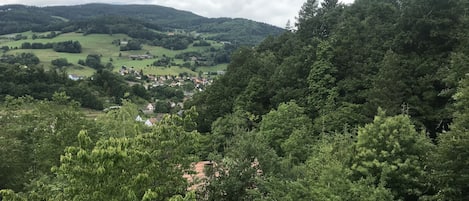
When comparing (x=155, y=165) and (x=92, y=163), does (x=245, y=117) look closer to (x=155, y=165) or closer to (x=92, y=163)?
(x=155, y=165)

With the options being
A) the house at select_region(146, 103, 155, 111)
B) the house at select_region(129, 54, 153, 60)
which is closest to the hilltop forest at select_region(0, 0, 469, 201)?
the house at select_region(146, 103, 155, 111)

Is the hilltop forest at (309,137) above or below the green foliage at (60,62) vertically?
above

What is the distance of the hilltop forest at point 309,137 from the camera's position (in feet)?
47.4

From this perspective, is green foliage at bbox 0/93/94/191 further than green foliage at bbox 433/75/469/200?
Yes

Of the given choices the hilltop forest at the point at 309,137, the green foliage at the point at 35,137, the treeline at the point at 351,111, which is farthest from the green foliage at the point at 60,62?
the green foliage at the point at 35,137

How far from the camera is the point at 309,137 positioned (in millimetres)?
34125

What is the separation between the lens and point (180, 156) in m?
16.3

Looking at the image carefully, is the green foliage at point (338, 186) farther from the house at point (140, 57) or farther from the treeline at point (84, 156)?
the house at point (140, 57)

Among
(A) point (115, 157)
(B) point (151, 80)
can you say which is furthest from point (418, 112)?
(B) point (151, 80)

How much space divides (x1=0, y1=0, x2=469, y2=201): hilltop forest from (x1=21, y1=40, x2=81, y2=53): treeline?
415ft

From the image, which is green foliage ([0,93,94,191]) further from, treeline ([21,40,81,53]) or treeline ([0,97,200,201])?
treeline ([21,40,81,53])

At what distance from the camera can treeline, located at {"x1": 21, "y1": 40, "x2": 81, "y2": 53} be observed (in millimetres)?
163125

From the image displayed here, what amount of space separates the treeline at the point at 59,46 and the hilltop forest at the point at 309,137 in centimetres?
12646

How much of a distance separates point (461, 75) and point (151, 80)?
119749 mm
